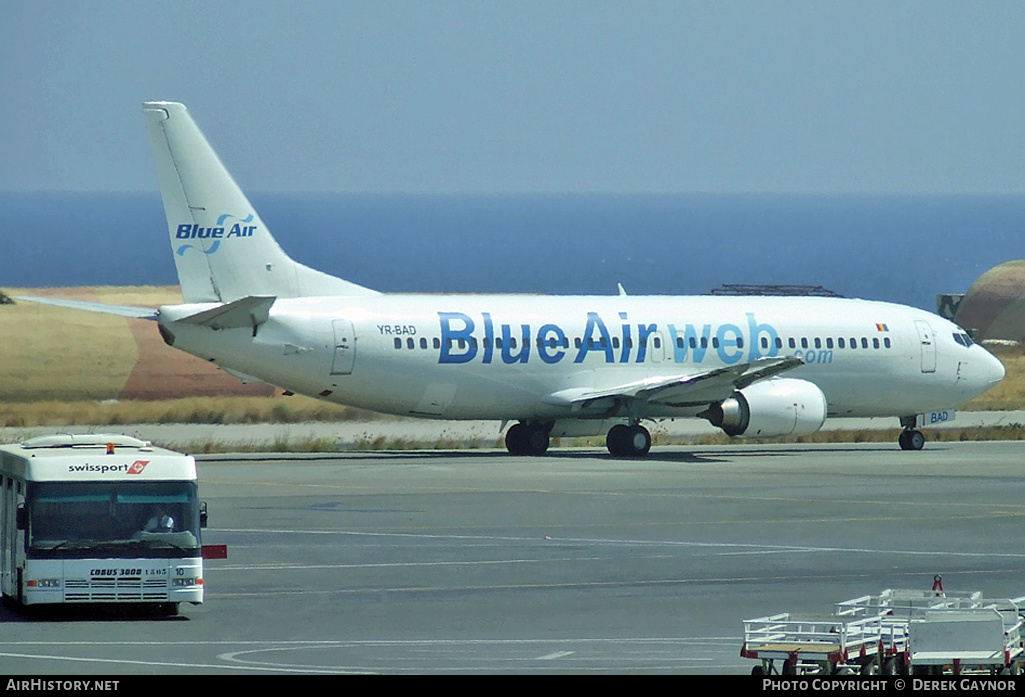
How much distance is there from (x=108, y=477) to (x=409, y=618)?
171 inches

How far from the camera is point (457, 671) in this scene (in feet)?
64.5

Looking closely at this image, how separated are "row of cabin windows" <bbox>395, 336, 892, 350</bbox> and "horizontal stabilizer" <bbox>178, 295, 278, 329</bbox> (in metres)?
3.95

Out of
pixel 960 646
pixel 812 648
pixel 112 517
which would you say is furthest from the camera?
pixel 112 517

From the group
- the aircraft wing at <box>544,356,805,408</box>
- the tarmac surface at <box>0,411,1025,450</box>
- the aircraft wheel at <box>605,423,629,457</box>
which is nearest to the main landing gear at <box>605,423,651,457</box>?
the aircraft wheel at <box>605,423,629,457</box>

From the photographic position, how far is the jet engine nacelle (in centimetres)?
5072

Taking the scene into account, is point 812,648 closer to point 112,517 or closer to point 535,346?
point 112,517

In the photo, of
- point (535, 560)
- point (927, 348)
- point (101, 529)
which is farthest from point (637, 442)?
point (101, 529)

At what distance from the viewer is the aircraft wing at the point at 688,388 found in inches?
1949

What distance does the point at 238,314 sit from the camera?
46188 millimetres

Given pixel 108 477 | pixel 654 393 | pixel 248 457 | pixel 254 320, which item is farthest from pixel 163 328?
pixel 108 477

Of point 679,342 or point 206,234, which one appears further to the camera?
point 679,342

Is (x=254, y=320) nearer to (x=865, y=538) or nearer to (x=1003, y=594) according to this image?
(x=865, y=538)

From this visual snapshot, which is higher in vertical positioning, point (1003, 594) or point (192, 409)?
point (192, 409)

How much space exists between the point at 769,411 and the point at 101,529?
28575mm
